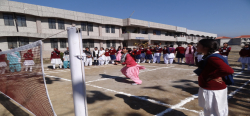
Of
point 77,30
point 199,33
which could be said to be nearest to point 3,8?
point 77,30

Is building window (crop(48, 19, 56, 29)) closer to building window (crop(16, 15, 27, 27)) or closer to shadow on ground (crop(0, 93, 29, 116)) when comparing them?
building window (crop(16, 15, 27, 27))

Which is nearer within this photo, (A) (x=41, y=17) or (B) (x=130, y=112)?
(B) (x=130, y=112)

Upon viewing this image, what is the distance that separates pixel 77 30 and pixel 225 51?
9.73 m

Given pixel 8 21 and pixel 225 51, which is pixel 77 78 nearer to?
pixel 225 51

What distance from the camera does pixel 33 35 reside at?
17.7 meters

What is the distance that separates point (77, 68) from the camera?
1861 millimetres

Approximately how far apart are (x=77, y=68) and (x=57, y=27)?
69.9 ft

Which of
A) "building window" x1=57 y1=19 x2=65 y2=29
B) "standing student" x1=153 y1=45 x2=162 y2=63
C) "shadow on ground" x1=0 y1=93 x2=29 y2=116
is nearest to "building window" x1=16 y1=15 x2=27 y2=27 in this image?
"building window" x1=57 y1=19 x2=65 y2=29

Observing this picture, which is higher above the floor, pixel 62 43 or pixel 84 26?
pixel 84 26

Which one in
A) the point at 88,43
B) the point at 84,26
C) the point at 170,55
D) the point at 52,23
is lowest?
the point at 170,55

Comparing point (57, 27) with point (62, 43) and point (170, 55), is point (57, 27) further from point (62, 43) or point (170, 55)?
point (170, 55)

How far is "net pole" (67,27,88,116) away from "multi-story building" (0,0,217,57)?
12.8 metres

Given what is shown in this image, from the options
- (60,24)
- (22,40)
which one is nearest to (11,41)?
(22,40)

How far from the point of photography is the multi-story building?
643 inches
